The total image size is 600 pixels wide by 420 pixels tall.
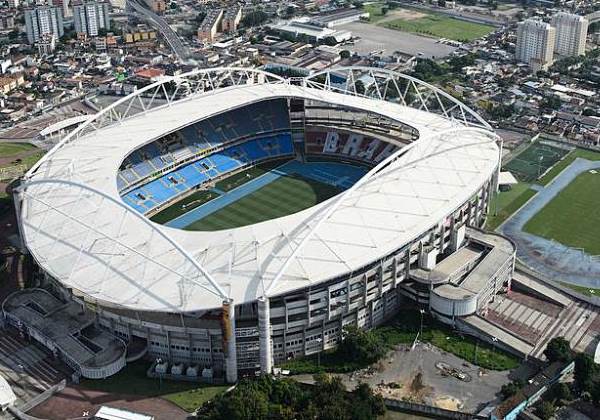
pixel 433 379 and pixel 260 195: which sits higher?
pixel 260 195

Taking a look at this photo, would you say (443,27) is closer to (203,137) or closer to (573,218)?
(203,137)

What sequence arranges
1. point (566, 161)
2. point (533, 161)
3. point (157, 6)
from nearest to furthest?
point (533, 161)
point (566, 161)
point (157, 6)

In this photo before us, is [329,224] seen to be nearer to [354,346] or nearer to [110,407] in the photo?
[354,346]

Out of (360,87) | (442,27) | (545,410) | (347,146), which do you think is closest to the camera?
(545,410)

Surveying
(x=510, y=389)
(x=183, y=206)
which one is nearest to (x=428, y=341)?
(x=510, y=389)

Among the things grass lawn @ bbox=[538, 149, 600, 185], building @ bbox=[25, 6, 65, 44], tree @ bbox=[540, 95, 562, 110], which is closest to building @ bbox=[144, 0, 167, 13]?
building @ bbox=[25, 6, 65, 44]

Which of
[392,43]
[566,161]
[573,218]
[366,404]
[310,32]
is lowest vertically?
[573,218]
